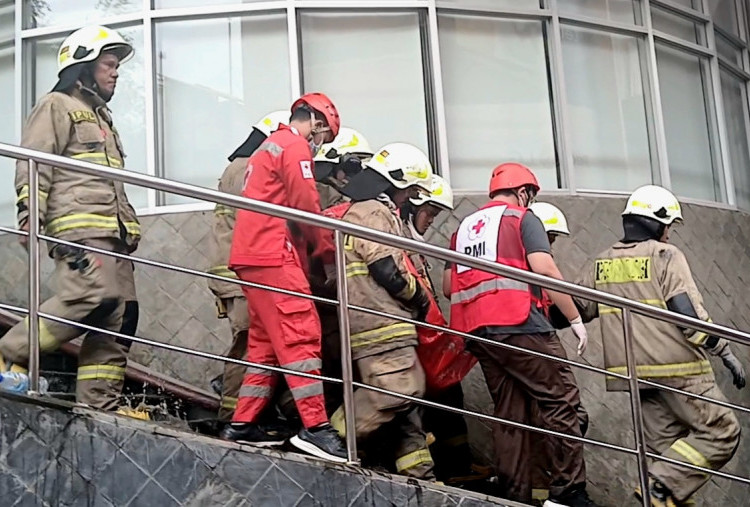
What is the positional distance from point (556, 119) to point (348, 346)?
4073mm

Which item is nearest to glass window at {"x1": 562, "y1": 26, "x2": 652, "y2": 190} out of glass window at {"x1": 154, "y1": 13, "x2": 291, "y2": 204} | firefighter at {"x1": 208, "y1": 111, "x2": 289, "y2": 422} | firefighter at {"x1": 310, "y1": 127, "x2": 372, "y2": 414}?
glass window at {"x1": 154, "y1": 13, "x2": 291, "y2": 204}

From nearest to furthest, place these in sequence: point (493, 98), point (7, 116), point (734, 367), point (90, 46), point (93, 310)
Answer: point (93, 310) → point (90, 46) → point (734, 367) → point (7, 116) → point (493, 98)

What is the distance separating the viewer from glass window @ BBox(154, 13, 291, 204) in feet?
26.5

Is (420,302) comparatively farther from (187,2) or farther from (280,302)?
(187,2)

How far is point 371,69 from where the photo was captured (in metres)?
8.37

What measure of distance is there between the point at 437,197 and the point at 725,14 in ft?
14.7

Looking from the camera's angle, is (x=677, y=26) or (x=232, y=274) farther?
(x=677, y=26)

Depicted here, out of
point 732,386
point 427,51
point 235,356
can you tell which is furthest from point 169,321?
point 732,386

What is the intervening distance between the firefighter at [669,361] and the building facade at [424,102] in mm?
1004

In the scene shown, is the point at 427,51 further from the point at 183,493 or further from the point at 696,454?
the point at 183,493

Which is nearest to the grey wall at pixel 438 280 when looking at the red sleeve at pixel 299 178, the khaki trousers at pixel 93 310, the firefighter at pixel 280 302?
the khaki trousers at pixel 93 310

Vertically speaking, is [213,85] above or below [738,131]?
above

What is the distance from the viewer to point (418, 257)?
6645 mm

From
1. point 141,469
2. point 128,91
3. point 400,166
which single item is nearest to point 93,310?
point 141,469
